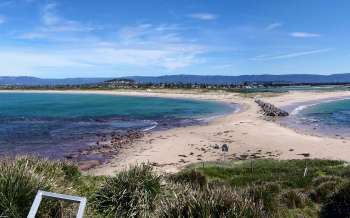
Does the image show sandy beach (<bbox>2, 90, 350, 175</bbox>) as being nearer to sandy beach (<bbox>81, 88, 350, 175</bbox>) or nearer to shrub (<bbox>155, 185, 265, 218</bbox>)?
sandy beach (<bbox>81, 88, 350, 175</bbox>)

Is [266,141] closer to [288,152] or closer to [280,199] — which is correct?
[288,152]

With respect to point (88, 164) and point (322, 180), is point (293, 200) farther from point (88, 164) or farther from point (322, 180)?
point (88, 164)

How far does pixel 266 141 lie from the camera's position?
3766 cm

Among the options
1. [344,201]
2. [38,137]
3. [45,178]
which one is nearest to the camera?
[45,178]

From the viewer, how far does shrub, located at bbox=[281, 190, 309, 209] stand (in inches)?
518

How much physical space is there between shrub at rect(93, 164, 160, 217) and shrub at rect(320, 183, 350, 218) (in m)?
4.99

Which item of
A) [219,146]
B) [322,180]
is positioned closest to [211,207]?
[322,180]

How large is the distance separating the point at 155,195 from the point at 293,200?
14.7ft

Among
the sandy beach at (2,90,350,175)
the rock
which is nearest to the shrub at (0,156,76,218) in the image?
the sandy beach at (2,90,350,175)

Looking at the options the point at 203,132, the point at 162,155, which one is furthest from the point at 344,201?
the point at 203,132

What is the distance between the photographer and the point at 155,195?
11766 millimetres

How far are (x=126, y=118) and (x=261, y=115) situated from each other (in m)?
19.6

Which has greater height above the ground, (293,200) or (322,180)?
(293,200)

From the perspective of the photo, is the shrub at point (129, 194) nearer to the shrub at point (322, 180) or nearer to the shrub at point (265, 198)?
the shrub at point (265, 198)
